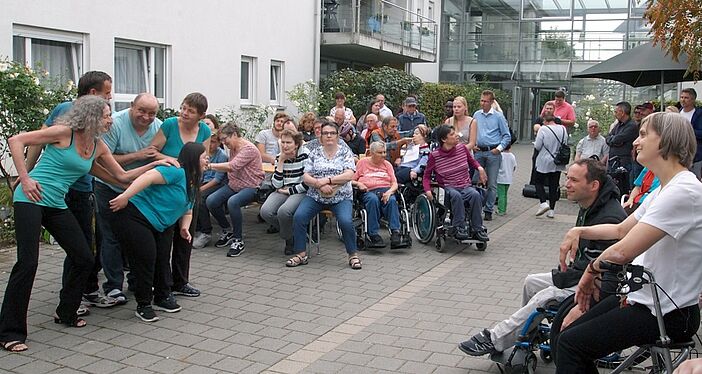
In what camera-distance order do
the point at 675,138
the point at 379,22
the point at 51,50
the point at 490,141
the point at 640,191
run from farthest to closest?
1. the point at 379,22
2. the point at 490,141
3. the point at 51,50
4. the point at 640,191
5. the point at 675,138

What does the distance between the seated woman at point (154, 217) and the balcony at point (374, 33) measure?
14.6 m

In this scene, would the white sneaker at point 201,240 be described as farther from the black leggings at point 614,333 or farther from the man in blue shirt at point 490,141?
the black leggings at point 614,333

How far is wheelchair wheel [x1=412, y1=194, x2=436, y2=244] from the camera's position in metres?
9.27

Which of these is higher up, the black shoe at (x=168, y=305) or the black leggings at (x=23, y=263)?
the black leggings at (x=23, y=263)

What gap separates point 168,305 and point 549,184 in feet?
25.5

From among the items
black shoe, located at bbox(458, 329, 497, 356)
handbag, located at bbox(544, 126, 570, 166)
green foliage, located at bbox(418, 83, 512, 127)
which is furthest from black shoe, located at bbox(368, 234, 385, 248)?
green foliage, located at bbox(418, 83, 512, 127)

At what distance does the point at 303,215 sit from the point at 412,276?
1411 millimetres

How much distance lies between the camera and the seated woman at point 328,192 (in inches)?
319

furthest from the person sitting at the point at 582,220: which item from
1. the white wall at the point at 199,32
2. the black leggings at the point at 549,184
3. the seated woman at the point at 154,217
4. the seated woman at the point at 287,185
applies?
the white wall at the point at 199,32

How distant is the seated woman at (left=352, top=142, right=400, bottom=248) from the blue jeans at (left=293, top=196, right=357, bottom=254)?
65cm

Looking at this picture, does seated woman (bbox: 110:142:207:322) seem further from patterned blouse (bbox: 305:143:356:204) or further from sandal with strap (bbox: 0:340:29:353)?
patterned blouse (bbox: 305:143:356:204)

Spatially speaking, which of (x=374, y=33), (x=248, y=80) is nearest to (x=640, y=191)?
(x=248, y=80)

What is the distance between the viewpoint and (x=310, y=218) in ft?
26.9

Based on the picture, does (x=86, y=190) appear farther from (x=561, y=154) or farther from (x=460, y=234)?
(x=561, y=154)
